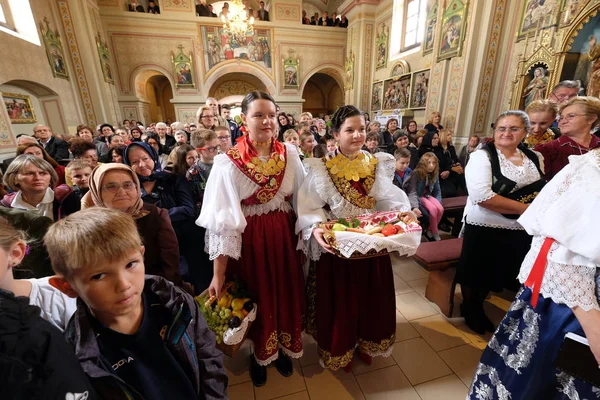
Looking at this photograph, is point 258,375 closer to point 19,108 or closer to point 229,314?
point 229,314

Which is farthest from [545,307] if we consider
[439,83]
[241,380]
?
[439,83]

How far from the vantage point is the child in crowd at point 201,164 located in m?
2.70

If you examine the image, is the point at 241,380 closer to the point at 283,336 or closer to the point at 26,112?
the point at 283,336

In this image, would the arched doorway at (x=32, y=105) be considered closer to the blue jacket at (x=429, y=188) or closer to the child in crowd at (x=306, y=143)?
the child in crowd at (x=306, y=143)

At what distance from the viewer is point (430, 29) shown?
9156 millimetres

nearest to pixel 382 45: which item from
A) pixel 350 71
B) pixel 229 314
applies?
pixel 350 71

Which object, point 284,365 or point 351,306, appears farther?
point 284,365

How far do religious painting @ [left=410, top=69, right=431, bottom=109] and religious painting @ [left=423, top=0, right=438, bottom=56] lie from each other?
74cm

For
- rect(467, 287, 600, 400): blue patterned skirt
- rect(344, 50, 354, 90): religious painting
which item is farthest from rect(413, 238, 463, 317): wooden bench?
rect(344, 50, 354, 90): religious painting

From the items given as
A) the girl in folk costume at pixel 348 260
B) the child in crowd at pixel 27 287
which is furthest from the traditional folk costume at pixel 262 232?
the child in crowd at pixel 27 287

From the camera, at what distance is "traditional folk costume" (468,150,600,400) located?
0.96 m

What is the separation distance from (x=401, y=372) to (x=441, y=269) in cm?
112

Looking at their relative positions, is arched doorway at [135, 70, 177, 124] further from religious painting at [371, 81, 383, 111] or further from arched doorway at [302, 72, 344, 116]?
religious painting at [371, 81, 383, 111]

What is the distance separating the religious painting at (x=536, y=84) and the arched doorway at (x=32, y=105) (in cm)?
1305
